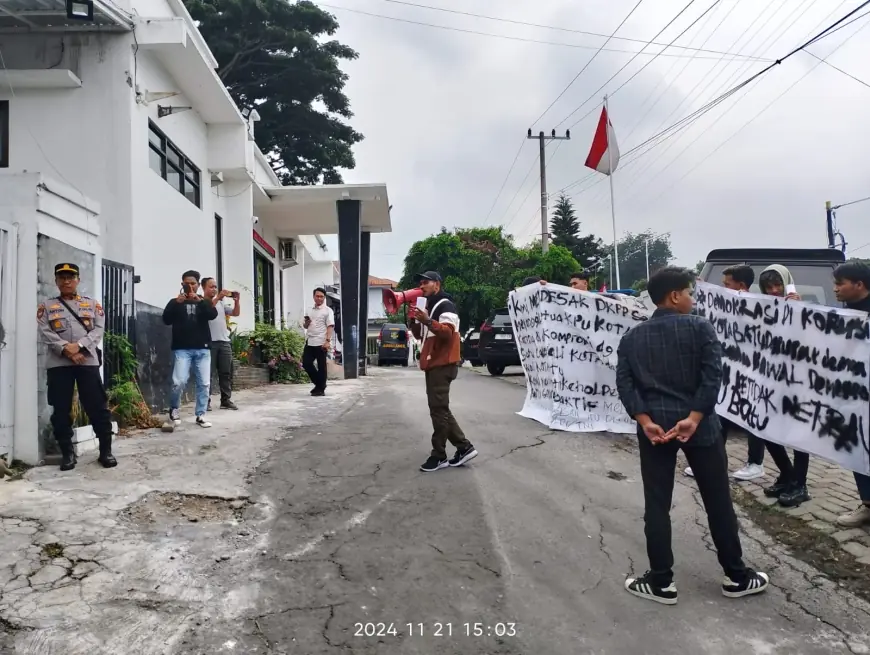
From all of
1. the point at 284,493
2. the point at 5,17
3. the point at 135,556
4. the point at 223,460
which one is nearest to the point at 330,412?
the point at 223,460

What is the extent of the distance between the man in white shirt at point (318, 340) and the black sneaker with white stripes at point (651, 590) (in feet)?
27.1

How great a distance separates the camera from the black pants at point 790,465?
516 centimetres

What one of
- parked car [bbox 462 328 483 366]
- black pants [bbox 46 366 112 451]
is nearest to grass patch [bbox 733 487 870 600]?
black pants [bbox 46 366 112 451]

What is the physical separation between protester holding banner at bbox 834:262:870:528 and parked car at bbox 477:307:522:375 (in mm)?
11554

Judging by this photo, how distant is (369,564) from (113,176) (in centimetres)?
741

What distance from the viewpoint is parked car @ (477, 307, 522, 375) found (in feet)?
53.9

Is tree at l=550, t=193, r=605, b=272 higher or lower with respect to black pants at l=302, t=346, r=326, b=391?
higher

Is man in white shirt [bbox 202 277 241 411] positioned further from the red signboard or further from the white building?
the red signboard

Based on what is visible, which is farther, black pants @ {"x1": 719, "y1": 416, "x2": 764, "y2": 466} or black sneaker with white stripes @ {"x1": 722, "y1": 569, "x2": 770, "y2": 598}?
black pants @ {"x1": 719, "y1": 416, "x2": 764, "y2": 466}

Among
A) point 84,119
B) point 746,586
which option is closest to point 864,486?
point 746,586

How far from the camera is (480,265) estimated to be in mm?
31094

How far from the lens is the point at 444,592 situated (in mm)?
3678

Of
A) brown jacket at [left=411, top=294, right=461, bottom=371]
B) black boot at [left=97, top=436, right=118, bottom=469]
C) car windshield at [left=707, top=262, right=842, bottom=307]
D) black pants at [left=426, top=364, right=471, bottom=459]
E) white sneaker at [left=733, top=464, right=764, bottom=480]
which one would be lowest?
white sneaker at [left=733, top=464, right=764, bottom=480]

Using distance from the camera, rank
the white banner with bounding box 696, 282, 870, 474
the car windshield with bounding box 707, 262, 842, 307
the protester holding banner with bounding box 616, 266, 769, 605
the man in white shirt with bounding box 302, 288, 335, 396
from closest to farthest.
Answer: the protester holding banner with bounding box 616, 266, 769, 605 < the white banner with bounding box 696, 282, 870, 474 < the car windshield with bounding box 707, 262, 842, 307 < the man in white shirt with bounding box 302, 288, 335, 396
